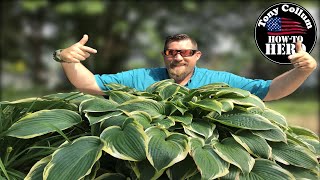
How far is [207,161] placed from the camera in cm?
207

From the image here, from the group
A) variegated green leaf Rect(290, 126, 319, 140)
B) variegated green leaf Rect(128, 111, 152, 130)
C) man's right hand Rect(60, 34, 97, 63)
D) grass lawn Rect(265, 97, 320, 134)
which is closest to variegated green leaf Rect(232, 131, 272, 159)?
variegated green leaf Rect(128, 111, 152, 130)

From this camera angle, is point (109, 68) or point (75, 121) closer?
point (75, 121)

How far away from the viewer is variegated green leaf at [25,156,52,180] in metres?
2.14

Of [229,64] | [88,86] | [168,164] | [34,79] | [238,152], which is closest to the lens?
[168,164]

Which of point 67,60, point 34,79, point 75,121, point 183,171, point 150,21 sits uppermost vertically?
point 67,60

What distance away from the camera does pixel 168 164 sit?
2.02 meters

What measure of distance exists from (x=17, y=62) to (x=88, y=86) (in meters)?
12.4

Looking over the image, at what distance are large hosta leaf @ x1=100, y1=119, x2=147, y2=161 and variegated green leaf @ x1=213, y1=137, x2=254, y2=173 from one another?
284mm

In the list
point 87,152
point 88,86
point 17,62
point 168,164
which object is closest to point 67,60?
point 88,86

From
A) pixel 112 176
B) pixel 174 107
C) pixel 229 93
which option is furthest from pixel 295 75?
pixel 112 176

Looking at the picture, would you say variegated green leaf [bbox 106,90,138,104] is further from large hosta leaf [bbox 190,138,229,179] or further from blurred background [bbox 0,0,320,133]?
blurred background [bbox 0,0,320,133]

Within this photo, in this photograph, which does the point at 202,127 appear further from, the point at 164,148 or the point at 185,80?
the point at 185,80

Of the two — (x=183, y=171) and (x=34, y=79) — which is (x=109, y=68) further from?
(x=183, y=171)

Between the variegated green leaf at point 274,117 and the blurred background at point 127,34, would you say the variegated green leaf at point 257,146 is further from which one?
the blurred background at point 127,34
